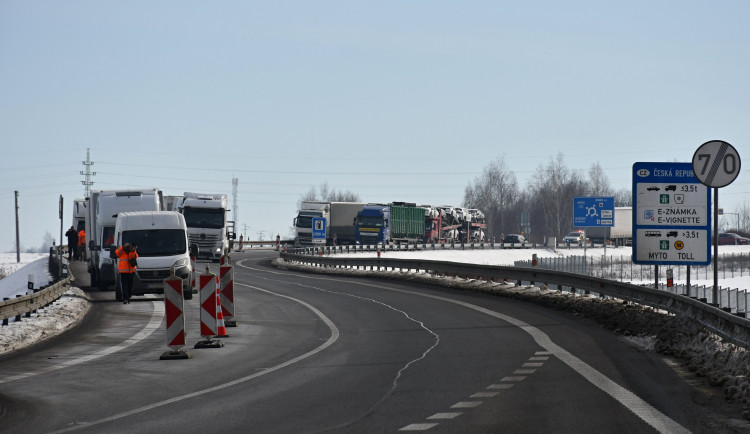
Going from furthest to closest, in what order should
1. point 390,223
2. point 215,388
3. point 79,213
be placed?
point 390,223 < point 79,213 < point 215,388

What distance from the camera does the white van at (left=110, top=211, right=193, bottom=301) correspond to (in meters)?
26.7

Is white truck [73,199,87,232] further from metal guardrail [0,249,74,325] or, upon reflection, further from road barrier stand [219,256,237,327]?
road barrier stand [219,256,237,327]

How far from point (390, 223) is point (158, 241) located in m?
56.6

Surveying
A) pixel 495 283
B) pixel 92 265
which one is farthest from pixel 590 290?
pixel 92 265

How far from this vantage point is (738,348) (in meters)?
12.9

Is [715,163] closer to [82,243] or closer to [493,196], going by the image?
[82,243]

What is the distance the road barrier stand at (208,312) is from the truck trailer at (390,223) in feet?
214

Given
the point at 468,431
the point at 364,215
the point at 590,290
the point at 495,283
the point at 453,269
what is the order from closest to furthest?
the point at 468,431, the point at 590,290, the point at 495,283, the point at 453,269, the point at 364,215

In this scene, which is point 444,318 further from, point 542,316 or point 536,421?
point 536,421

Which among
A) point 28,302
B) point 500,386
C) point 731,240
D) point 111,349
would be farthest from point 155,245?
point 731,240

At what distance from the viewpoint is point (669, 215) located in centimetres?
2089

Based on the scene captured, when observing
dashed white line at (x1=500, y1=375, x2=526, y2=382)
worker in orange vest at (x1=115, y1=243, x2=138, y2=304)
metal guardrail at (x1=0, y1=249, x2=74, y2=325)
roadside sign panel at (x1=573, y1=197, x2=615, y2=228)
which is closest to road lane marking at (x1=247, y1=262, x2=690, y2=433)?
dashed white line at (x1=500, y1=375, x2=526, y2=382)

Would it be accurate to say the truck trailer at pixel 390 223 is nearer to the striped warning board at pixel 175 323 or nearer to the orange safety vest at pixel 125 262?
the orange safety vest at pixel 125 262

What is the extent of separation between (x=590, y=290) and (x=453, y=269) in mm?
12062
